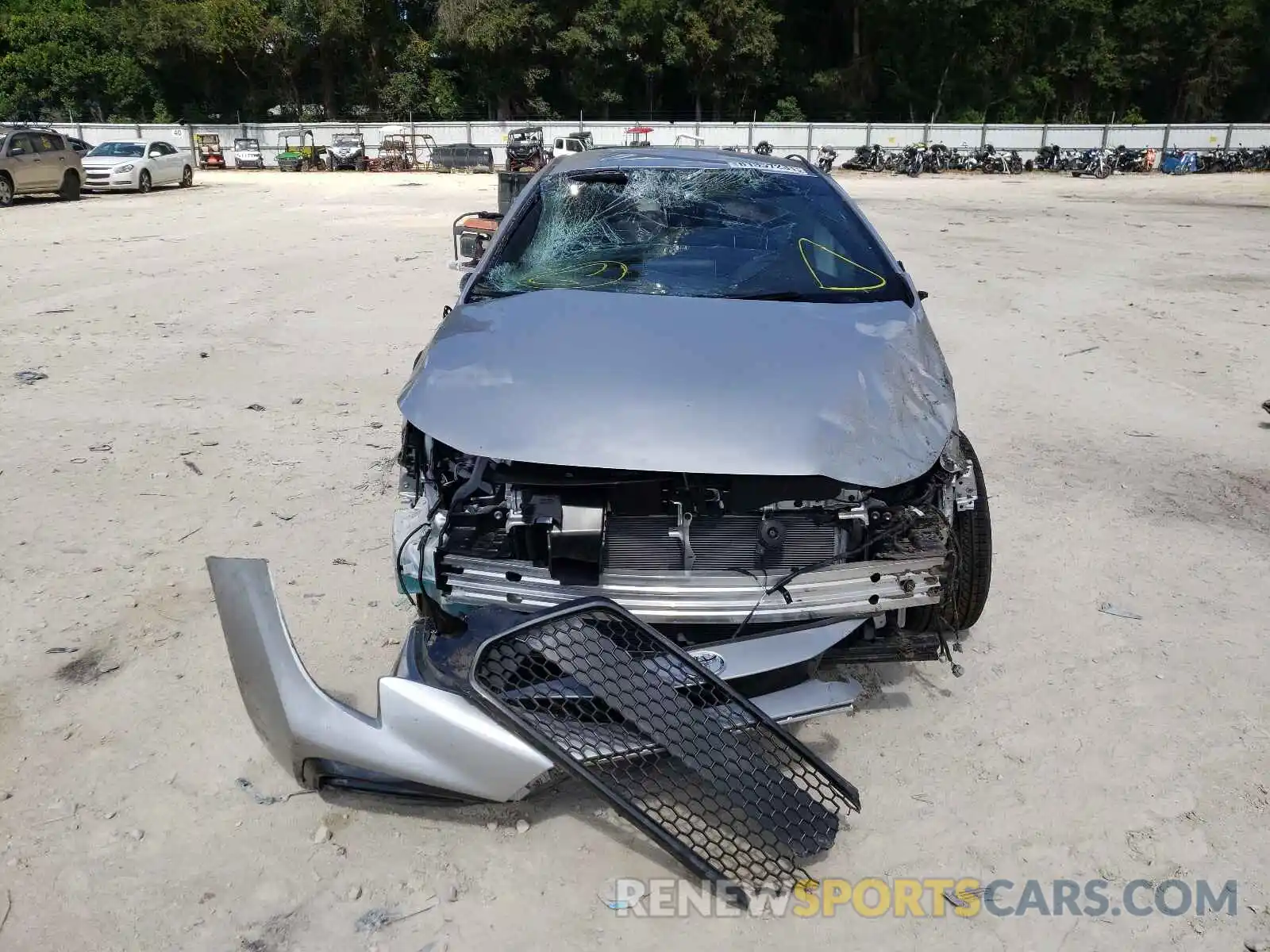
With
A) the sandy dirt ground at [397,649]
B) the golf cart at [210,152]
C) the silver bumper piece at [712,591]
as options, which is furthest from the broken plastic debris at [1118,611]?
the golf cart at [210,152]

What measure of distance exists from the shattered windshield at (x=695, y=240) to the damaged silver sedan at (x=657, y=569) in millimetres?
376

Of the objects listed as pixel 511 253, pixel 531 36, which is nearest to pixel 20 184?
pixel 511 253

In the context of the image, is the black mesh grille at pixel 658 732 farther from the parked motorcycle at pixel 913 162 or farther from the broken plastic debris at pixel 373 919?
the parked motorcycle at pixel 913 162

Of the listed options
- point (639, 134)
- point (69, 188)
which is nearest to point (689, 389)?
point (69, 188)

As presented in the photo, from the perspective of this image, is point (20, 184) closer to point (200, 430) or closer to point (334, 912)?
point (200, 430)

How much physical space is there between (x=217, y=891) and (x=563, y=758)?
98 cm

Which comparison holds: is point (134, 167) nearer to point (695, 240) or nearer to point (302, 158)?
point (302, 158)

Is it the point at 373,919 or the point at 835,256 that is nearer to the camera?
the point at 373,919

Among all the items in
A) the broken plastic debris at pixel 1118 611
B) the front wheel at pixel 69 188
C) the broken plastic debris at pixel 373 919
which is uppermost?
the front wheel at pixel 69 188

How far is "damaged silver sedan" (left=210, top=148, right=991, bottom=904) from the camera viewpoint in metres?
2.25

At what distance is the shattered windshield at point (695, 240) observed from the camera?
354cm

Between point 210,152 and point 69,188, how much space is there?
639 inches

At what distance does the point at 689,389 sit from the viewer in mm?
2637

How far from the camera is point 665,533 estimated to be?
264 centimetres
